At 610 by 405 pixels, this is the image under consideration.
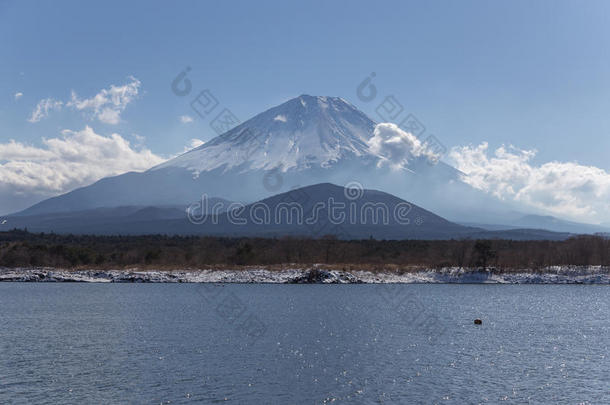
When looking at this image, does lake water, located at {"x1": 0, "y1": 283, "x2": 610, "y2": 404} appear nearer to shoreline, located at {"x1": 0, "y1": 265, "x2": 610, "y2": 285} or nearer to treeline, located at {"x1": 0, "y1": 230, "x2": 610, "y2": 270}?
shoreline, located at {"x1": 0, "y1": 265, "x2": 610, "y2": 285}

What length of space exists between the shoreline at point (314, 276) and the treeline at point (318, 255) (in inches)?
278

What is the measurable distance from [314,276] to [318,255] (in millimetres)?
28197

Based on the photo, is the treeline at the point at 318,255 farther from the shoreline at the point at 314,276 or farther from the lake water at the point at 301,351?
the lake water at the point at 301,351

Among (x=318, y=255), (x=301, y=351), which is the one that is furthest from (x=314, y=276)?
(x=301, y=351)

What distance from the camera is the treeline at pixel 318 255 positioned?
4956 inches

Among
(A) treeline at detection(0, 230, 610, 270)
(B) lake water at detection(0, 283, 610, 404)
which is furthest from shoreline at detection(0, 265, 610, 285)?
(B) lake water at detection(0, 283, 610, 404)

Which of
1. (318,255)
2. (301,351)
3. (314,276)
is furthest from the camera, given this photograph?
(318,255)

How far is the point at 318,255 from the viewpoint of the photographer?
137625mm

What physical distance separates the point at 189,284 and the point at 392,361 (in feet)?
241

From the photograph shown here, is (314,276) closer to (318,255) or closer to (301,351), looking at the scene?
(318,255)

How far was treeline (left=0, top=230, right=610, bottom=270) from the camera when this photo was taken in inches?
4956

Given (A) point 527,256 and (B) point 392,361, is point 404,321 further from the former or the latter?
(A) point 527,256

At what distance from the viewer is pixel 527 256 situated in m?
132

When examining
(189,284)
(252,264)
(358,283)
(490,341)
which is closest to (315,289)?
(358,283)
